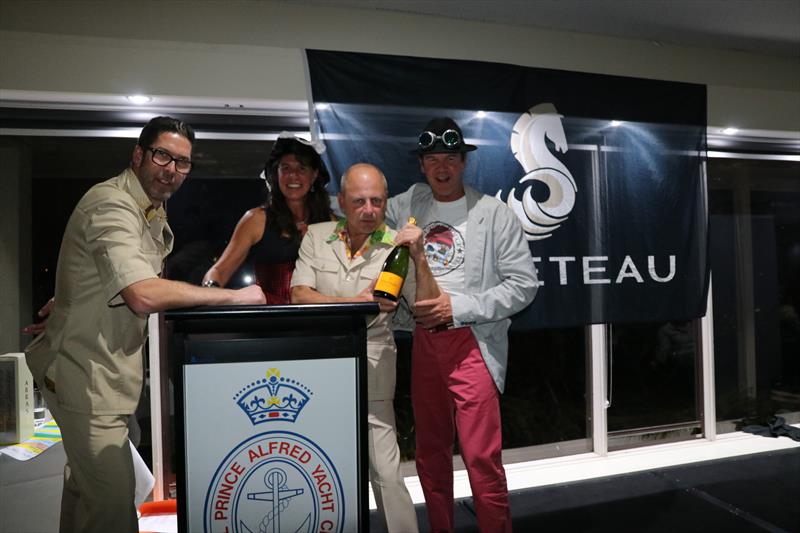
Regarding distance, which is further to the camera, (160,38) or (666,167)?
(666,167)

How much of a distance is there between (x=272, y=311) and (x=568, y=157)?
235 cm

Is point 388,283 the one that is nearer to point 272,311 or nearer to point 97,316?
point 272,311

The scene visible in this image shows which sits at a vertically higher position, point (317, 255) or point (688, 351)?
point (317, 255)

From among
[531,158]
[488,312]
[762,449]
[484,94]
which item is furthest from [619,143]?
[762,449]

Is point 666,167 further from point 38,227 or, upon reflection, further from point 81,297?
point 38,227

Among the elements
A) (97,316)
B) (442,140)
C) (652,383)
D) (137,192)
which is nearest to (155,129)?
(137,192)

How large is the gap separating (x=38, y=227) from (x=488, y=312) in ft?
7.90

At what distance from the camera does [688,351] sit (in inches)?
160

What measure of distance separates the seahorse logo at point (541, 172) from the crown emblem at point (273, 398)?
196 cm

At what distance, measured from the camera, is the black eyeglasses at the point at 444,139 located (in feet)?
7.71

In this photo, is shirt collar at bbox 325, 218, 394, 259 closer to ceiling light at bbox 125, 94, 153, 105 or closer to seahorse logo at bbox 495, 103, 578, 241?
seahorse logo at bbox 495, 103, 578, 241

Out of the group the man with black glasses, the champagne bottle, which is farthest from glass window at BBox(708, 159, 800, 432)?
the man with black glasses

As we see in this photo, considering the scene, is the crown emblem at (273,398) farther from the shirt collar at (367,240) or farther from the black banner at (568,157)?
the black banner at (568,157)

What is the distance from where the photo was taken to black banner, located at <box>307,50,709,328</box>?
2.84m
